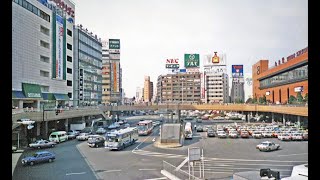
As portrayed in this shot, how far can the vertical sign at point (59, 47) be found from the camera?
34.3ft

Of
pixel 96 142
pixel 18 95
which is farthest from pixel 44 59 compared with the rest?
pixel 96 142

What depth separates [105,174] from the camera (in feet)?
15.1

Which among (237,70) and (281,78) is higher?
(237,70)

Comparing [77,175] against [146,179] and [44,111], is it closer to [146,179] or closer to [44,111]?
[146,179]

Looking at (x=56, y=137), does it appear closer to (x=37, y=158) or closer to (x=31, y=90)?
(x=31, y=90)

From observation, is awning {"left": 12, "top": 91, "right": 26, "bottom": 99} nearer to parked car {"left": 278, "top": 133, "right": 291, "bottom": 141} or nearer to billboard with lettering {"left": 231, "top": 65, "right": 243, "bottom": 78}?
parked car {"left": 278, "top": 133, "right": 291, "bottom": 141}

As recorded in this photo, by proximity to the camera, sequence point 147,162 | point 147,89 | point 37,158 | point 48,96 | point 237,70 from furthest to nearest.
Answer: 1. point 147,89
2. point 237,70
3. point 48,96
4. point 147,162
5. point 37,158

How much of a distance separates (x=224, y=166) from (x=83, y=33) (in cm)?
1334

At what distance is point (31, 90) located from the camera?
332 inches

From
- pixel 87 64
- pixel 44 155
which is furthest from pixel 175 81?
pixel 44 155

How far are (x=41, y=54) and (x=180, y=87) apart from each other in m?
22.9

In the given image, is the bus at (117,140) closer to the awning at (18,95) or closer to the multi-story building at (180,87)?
the awning at (18,95)

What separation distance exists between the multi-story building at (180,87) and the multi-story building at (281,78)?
12.3 metres

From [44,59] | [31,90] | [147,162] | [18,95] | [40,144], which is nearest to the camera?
[147,162]
